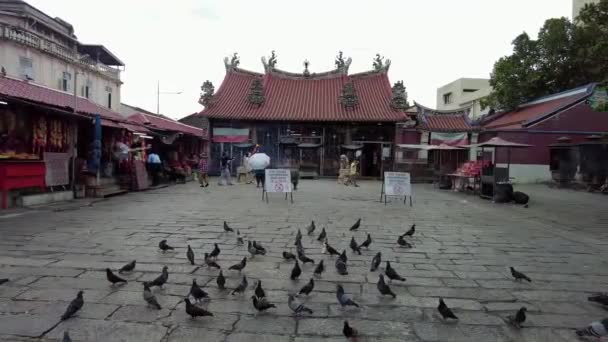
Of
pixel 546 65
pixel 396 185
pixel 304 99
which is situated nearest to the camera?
pixel 396 185

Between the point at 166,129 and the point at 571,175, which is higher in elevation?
the point at 166,129

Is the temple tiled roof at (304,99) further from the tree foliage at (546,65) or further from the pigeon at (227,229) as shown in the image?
the pigeon at (227,229)

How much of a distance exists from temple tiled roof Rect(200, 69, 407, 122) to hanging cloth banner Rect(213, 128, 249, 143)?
2.88 ft

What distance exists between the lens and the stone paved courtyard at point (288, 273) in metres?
3.54

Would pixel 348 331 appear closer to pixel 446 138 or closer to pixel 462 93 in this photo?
pixel 446 138

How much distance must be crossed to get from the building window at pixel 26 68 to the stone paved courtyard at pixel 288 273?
54.8 feet

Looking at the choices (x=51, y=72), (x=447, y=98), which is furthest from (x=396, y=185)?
(x=447, y=98)

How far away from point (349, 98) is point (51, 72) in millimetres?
17659

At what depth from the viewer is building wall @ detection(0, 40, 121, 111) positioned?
22.3m

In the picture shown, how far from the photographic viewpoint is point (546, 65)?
25109mm

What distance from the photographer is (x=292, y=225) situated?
8578 mm

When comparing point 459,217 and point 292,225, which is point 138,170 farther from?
point 459,217

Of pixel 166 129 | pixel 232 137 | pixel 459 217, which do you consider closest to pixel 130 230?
pixel 459 217

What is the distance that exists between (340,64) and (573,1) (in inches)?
721
